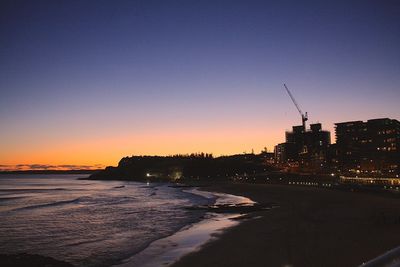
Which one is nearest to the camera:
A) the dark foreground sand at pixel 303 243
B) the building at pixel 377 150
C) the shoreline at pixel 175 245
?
the dark foreground sand at pixel 303 243

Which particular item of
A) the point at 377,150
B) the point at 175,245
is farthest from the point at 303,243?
the point at 377,150

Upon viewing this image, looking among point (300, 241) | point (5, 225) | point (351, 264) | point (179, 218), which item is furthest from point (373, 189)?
point (5, 225)

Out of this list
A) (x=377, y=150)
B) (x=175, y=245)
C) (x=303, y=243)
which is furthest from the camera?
(x=377, y=150)

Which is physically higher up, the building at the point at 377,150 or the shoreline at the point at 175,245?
the building at the point at 377,150

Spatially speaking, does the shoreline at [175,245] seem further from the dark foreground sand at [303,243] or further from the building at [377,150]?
the building at [377,150]

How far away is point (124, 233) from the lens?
99.7 ft

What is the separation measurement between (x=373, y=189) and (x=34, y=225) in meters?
52.2

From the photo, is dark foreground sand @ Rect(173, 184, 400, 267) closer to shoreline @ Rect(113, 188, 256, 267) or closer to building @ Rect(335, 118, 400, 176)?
shoreline @ Rect(113, 188, 256, 267)

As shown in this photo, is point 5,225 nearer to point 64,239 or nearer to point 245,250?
point 64,239

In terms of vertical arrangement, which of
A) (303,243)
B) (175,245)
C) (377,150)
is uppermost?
(377,150)

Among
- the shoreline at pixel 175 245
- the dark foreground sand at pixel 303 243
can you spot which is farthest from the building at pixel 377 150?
the shoreline at pixel 175 245

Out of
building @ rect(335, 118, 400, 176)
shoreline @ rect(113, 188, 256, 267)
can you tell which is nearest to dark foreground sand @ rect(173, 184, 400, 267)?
shoreline @ rect(113, 188, 256, 267)

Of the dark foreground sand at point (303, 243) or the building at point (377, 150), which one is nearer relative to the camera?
the dark foreground sand at point (303, 243)

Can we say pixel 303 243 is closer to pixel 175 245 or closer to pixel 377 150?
pixel 175 245
